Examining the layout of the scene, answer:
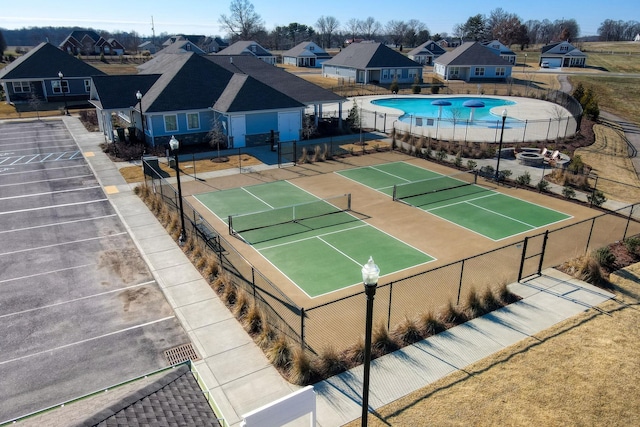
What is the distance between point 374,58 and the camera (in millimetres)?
71438

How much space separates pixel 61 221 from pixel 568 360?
2138 centimetres

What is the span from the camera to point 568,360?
476 inches

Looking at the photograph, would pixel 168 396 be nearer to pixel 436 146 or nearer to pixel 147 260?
pixel 147 260

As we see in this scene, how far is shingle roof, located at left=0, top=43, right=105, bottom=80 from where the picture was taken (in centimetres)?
5338

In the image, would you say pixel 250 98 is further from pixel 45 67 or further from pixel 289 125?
pixel 45 67

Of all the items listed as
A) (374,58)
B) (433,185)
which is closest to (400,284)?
(433,185)

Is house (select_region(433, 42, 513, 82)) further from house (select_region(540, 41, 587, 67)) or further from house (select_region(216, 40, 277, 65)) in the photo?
house (select_region(216, 40, 277, 65))

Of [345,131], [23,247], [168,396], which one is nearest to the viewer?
[168,396]

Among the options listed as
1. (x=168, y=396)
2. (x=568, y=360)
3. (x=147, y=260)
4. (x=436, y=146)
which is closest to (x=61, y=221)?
(x=147, y=260)

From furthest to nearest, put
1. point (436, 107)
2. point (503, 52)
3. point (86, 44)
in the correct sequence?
1. point (86, 44)
2. point (503, 52)
3. point (436, 107)

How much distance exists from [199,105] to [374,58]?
4318 centimetres

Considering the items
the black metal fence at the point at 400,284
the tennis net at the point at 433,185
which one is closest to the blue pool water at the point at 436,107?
the tennis net at the point at 433,185

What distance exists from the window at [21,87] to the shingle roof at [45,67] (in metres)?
1.56

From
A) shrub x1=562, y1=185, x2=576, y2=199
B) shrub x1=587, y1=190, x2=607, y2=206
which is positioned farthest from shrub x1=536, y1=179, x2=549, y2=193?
shrub x1=587, y1=190, x2=607, y2=206
